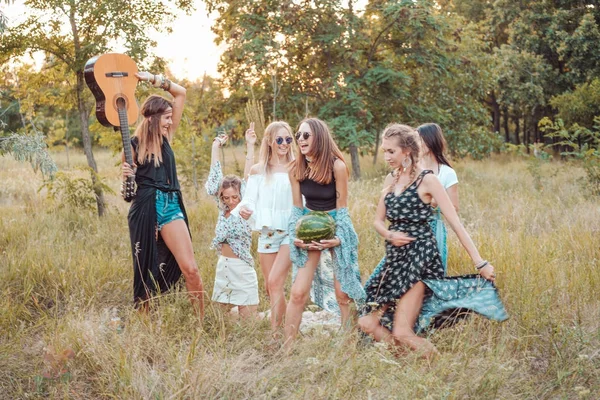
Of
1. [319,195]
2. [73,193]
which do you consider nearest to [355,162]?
[73,193]

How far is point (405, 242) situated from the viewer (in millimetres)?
4609

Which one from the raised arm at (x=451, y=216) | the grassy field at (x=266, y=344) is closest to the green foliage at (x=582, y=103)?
the grassy field at (x=266, y=344)

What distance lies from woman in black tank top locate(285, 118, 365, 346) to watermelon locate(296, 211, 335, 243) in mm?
58

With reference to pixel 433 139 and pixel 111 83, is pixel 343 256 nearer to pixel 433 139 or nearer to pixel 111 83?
pixel 433 139

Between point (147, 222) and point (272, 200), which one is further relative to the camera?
point (272, 200)

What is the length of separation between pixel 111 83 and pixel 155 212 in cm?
112

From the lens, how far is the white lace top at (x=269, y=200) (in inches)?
210

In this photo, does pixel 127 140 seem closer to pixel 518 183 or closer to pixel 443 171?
pixel 443 171

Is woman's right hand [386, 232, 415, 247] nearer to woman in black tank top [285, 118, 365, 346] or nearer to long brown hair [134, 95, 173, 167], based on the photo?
woman in black tank top [285, 118, 365, 346]

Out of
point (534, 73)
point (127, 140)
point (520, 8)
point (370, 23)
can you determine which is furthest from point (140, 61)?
point (520, 8)

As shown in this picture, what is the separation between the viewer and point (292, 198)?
5.21 metres

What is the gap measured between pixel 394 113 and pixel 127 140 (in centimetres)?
1259

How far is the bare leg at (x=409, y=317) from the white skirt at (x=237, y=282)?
5.49 feet

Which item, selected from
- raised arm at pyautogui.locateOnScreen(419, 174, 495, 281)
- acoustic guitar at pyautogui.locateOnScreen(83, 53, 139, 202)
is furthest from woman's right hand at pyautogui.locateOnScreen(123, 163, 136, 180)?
raised arm at pyautogui.locateOnScreen(419, 174, 495, 281)
